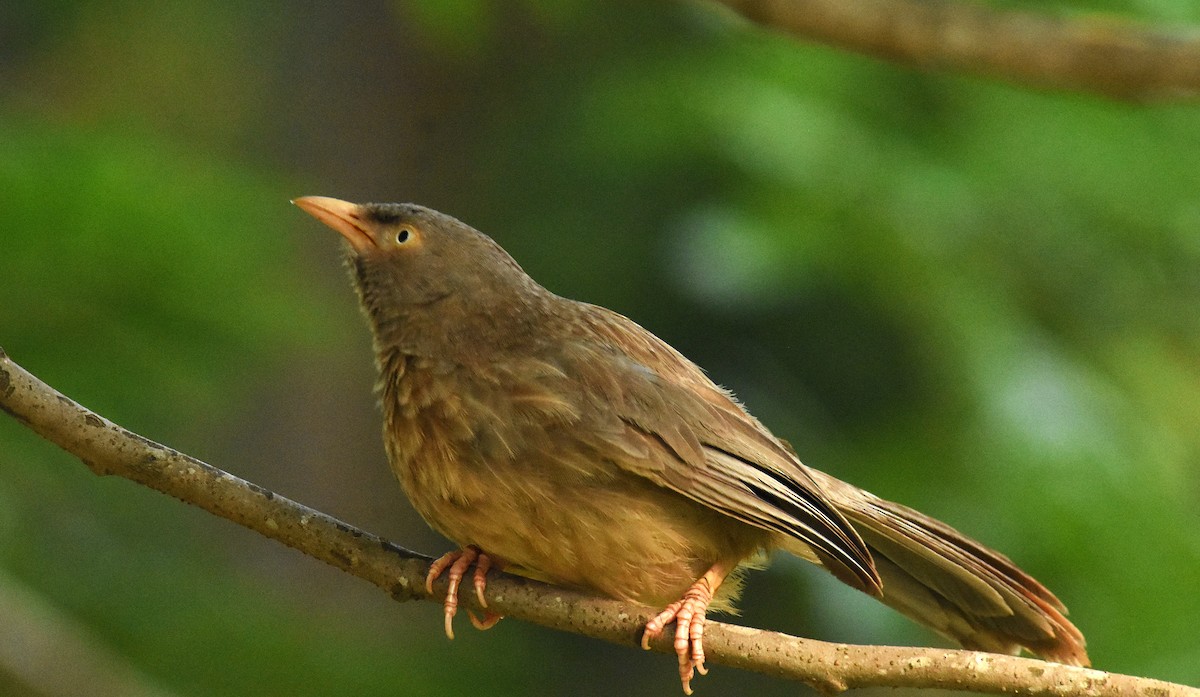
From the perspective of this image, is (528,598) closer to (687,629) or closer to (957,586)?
(687,629)

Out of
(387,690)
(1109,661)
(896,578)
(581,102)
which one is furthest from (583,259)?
(896,578)

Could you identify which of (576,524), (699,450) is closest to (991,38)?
(699,450)

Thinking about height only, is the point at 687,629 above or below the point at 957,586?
below

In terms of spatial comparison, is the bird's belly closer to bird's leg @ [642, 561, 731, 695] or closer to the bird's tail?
bird's leg @ [642, 561, 731, 695]

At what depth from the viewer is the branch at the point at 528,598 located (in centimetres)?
290

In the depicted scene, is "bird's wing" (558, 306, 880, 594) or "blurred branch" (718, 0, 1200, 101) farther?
"blurred branch" (718, 0, 1200, 101)

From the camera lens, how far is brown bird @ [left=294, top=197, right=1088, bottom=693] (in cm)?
314

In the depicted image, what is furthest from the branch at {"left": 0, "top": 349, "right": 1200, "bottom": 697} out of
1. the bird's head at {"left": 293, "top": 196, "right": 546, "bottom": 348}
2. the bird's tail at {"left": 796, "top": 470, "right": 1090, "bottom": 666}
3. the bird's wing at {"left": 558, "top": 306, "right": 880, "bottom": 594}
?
the bird's head at {"left": 293, "top": 196, "right": 546, "bottom": 348}

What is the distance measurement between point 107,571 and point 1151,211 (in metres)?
4.57

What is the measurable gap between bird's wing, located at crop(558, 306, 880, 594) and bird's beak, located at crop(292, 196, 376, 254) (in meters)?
0.69

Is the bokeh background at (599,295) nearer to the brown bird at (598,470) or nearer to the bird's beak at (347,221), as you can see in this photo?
the bird's beak at (347,221)

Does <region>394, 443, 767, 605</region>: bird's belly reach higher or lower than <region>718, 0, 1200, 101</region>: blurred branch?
lower

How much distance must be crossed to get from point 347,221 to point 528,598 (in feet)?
4.03

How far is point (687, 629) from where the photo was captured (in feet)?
10.2
